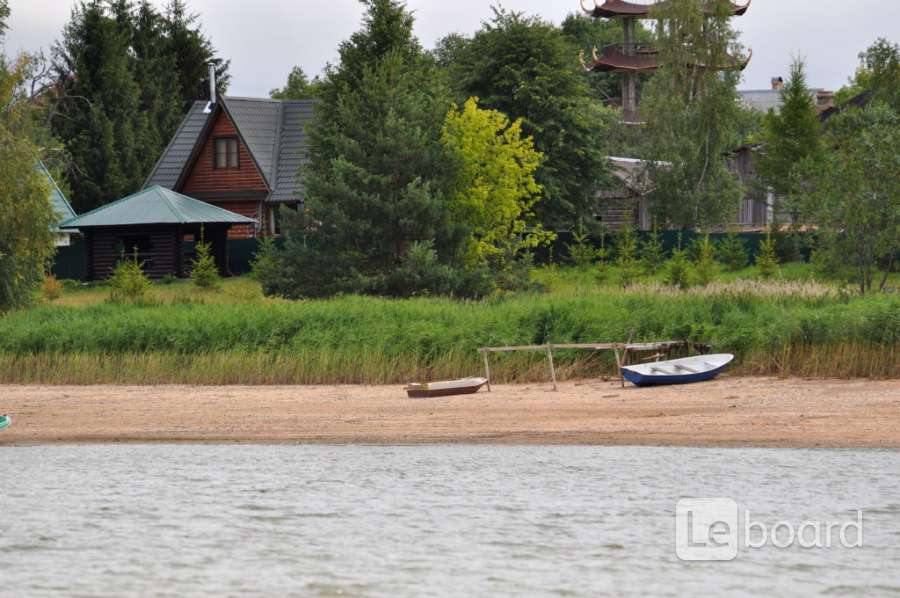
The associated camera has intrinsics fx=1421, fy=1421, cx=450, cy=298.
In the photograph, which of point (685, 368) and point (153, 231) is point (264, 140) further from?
point (685, 368)

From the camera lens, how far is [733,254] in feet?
190

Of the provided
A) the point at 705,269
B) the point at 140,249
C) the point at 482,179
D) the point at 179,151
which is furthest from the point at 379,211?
the point at 179,151

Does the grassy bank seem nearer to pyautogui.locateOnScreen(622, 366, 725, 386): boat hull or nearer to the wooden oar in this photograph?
pyautogui.locateOnScreen(622, 366, 725, 386): boat hull

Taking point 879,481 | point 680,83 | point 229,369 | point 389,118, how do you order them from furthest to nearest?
point 680,83, point 389,118, point 229,369, point 879,481

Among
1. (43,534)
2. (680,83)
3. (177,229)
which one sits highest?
(680,83)

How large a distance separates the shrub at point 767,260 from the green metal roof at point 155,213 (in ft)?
67.6

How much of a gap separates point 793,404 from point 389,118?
21793 millimetres

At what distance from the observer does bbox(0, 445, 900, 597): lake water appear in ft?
52.4

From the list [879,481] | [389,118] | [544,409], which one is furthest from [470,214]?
[879,481]

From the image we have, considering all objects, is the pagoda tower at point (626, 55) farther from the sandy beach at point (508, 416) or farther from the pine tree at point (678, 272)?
the sandy beach at point (508, 416)

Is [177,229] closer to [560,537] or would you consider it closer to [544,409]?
[544,409]

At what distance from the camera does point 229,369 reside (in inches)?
1187

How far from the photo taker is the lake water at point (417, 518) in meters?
16.0

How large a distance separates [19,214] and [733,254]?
31.0 meters
